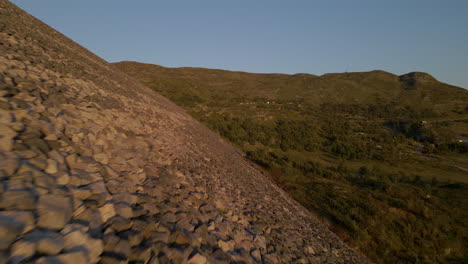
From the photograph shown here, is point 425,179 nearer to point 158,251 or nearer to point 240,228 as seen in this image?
point 240,228

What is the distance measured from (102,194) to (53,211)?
69 cm

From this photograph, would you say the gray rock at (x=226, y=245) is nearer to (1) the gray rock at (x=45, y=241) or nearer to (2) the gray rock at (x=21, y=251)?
(1) the gray rock at (x=45, y=241)

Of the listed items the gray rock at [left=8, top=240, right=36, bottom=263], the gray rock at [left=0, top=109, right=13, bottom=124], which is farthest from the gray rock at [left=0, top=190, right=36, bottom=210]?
the gray rock at [left=0, top=109, right=13, bottom=124]

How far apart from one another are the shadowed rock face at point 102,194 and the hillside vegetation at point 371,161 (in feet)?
22.0

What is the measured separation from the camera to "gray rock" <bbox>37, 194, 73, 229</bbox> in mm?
1946

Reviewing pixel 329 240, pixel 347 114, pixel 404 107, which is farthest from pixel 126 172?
pixel 404 107

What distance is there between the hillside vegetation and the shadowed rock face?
6718mm

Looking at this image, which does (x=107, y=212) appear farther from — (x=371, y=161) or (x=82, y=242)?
(x=371, y=161)

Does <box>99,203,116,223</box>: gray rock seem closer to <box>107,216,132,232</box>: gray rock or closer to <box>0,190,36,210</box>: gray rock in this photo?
<box>107,216,132,232</box>: gray rock

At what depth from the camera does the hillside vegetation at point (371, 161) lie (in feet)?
33.7

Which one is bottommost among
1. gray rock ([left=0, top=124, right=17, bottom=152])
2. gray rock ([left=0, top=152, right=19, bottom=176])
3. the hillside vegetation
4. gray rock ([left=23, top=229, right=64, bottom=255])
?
the hillside vegetation

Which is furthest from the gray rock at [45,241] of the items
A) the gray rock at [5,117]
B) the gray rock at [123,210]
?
the gray rock at [5,117]

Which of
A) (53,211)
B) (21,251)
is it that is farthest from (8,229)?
(53,211)

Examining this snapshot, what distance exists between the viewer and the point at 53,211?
2064mm
